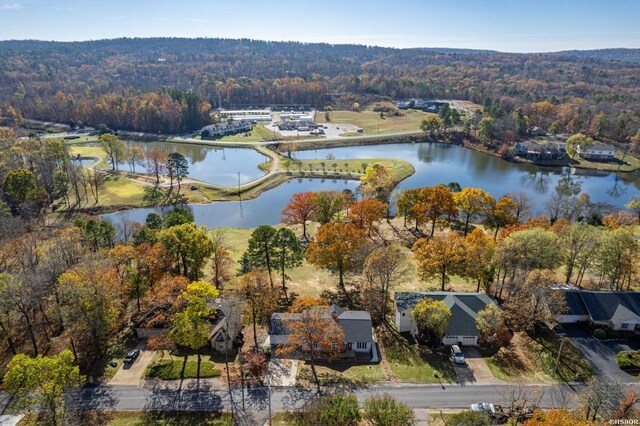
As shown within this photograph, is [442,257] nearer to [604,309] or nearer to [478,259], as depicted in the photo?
[478,259]

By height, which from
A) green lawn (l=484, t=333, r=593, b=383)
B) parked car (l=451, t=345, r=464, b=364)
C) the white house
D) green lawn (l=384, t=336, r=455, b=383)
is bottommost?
green lawn (l=384, t=336, r=455, b=383)

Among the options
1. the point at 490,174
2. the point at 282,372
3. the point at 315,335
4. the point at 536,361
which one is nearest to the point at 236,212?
the point at 282,372

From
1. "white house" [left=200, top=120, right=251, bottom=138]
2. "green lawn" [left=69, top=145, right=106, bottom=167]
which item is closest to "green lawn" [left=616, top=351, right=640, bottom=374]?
"green lawn" [left=69, top=145, right=106, bottom=167]

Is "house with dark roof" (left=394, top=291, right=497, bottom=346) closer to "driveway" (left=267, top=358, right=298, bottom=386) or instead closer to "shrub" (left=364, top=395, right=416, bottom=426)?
"driveway" (left=267, top=358, right=298, bottom=386)

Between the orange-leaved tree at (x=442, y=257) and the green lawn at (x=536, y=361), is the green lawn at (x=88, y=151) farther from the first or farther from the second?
the green lawn at (x=536, y=361)

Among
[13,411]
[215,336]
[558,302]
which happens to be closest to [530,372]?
[558,302]

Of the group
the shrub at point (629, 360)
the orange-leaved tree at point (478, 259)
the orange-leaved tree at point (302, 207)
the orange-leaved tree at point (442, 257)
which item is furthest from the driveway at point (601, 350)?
the orange-leaved tree at point (302, 207)

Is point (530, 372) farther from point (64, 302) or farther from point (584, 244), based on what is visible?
point (64, 302)
